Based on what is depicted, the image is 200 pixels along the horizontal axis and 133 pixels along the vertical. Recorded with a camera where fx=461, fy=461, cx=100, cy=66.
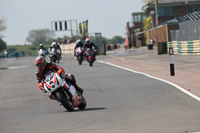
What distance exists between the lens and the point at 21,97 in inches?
527

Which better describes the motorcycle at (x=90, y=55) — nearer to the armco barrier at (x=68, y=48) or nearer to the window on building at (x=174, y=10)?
the armco barrier at (x=68, y=48)

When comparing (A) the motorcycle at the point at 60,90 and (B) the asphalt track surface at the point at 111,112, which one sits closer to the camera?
(B) the asphalt track surface at the point at 111,112

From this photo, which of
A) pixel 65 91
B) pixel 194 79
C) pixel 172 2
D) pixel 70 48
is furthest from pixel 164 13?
pixel 65 91

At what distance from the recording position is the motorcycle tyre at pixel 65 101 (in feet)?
31.3

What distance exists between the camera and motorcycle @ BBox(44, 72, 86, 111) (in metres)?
9.59

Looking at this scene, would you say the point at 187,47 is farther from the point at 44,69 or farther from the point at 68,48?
the point at 68,48

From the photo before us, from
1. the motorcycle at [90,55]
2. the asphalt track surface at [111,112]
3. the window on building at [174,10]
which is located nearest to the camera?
the asphalt track surface at [111,112]

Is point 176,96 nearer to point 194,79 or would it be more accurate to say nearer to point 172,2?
point 194,79

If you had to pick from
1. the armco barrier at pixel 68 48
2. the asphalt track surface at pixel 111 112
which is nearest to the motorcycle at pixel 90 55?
the asphalt track surface at pixel 111 112

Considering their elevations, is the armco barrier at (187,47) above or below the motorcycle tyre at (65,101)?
above

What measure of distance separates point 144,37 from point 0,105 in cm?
8159

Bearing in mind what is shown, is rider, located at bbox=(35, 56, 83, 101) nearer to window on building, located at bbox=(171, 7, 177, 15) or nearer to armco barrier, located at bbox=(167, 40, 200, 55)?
armco barrier, located at bbox=(167, 40, 200, 55)

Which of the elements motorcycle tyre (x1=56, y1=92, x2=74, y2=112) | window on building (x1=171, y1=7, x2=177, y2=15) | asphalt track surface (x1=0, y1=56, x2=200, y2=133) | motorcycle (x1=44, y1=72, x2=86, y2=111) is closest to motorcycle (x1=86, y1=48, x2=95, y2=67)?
asphalt track surface (x1=0, y1=56, x2=200, y2=133)

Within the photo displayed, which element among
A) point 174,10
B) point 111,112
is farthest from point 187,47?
point 174,10
